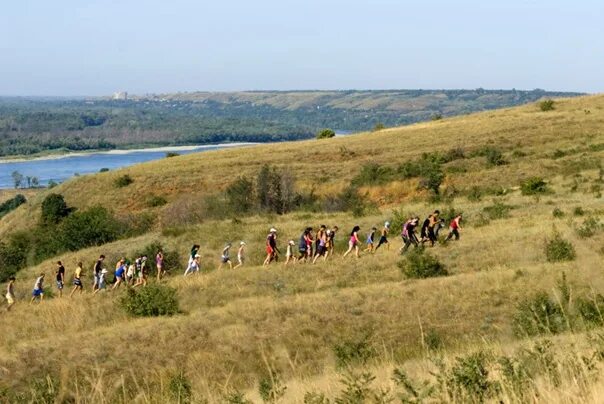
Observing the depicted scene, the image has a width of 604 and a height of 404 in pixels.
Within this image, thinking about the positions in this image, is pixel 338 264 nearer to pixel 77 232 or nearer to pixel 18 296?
pixel 18 296

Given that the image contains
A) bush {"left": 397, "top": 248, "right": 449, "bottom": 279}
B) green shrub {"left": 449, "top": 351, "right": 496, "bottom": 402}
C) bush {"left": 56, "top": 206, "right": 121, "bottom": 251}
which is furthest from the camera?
bush {"left": 56, "top": 206, "right": 121, "bottom": 251}

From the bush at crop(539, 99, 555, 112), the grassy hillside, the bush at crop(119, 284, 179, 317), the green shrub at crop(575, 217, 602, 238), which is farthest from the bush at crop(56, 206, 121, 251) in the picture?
the bush at crop(539, 99, 555, 112)

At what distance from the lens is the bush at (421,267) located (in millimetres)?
19766

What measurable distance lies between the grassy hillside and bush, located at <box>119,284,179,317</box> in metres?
0.31

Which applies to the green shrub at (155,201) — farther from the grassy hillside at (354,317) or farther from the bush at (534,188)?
the bush at (534,188)

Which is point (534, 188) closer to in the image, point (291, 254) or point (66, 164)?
point (291, 254)

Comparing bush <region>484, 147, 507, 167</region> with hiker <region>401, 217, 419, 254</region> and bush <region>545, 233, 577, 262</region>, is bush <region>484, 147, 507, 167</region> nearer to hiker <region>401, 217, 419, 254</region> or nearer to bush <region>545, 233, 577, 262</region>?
hiker <region>401, 217, 419, 254</region>

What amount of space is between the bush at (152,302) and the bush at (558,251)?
966cm

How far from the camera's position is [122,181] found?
56.6 m

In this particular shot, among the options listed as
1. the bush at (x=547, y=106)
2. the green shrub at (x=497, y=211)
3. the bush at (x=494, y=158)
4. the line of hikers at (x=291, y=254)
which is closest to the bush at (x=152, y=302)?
the line of hikers at (x=291, y=254)

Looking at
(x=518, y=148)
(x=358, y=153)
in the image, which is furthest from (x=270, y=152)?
(x=518, y=148)

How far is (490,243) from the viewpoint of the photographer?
22.5 meters

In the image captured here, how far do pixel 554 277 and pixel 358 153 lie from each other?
4208 centimetres

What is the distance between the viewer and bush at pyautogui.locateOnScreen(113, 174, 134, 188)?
5653 cm
